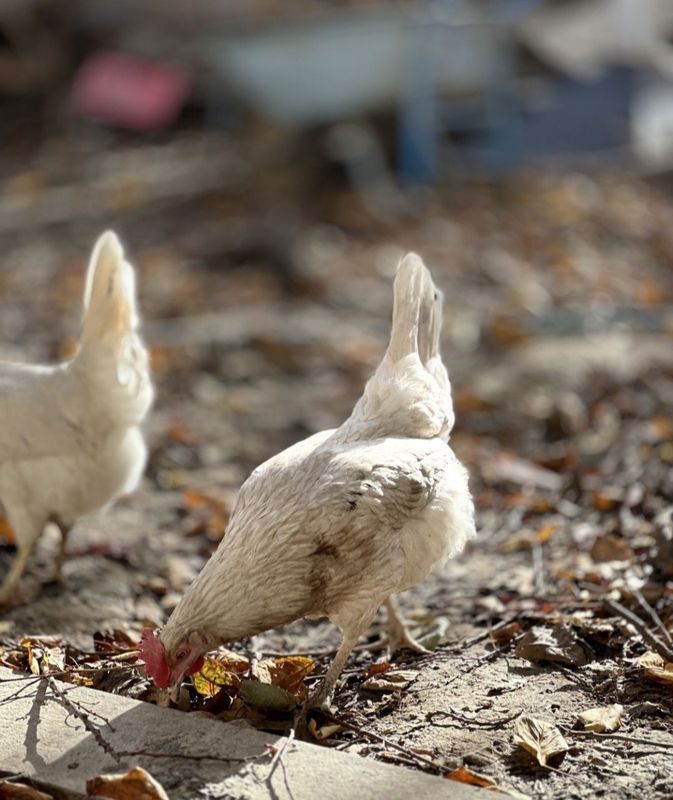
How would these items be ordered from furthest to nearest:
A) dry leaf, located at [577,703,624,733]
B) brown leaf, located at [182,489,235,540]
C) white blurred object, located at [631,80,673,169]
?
white blurred object, located at [631,80,673,169] → brown leaf, located at [182,489,235,540] → dry leaf, located at [577,703,624,733]

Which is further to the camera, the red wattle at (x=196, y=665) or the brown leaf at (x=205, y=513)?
the brown leaf at (x=205, y=513)

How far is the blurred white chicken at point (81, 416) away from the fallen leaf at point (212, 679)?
1.07 metres

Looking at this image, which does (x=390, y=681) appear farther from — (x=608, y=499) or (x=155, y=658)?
(x=608, y=499)

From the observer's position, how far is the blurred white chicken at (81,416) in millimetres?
3639

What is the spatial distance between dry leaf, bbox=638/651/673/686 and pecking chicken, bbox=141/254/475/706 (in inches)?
21.2

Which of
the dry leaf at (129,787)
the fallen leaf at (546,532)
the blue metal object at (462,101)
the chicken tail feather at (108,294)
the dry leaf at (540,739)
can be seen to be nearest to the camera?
the dry leaf at (129,787)

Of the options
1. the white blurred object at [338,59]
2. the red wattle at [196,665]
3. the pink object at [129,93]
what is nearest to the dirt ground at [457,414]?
the red wattle at [196,665]

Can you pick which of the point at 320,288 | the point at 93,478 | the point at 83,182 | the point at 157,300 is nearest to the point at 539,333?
the point at 320,288

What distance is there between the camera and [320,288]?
24.0 feet

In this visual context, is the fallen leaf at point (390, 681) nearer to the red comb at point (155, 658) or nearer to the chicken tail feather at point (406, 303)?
the red comb at point (155, 658)

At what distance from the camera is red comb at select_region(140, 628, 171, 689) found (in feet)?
8.60

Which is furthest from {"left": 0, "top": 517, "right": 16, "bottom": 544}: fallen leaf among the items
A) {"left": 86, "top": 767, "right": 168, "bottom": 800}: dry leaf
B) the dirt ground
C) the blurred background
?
{"left": 86, "top": 767, "right": 168, "bottom": 800}: dry leaf

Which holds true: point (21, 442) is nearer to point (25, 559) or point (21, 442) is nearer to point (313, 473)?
point (25, 559)

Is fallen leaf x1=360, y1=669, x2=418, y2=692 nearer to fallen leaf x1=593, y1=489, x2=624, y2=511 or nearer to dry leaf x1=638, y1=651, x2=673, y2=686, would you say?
dry leaf x1=638, y1=651, x2=673, y2=686
